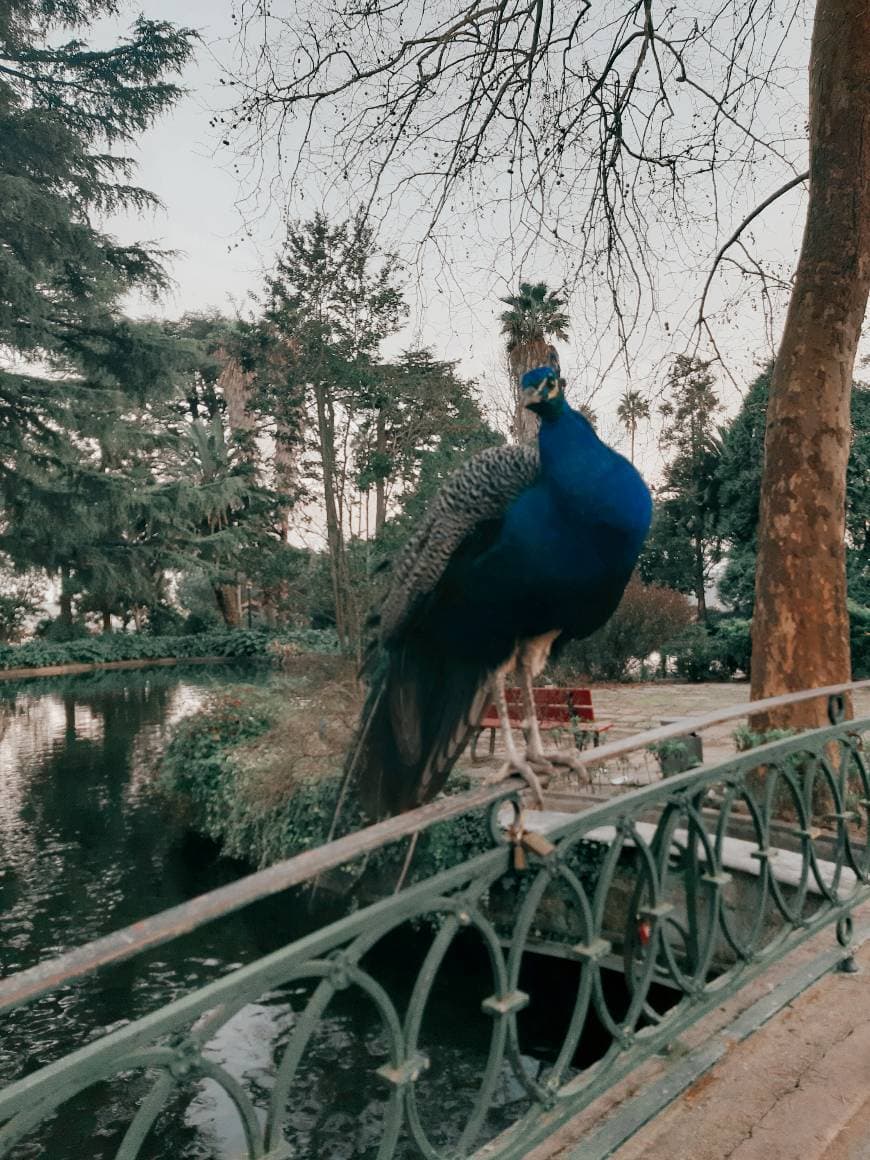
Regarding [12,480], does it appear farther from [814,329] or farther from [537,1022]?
[814,329]

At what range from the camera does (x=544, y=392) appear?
2041 millimetres

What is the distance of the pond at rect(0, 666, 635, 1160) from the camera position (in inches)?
221

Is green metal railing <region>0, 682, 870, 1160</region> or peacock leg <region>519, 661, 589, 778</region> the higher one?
peacock leg <region>519, 661, 589, 778</region>

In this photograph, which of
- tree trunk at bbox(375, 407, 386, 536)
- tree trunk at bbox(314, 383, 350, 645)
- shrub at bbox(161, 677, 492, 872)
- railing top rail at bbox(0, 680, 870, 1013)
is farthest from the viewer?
tree trunk at bbox(375, 407, 386, 536)

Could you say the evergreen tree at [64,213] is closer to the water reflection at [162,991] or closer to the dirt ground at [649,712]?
the water reflection at [162,991]

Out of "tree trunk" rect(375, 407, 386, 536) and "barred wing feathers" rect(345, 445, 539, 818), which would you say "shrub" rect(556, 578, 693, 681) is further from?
"barred wing feathers" rect(345, 445, 539, 818)

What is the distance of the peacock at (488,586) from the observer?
2016 mm

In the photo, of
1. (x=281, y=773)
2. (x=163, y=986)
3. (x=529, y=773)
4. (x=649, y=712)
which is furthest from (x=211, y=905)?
(x=649, y=712)

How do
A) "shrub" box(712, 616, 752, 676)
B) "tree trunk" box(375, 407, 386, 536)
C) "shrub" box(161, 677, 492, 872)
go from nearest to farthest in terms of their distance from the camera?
"shrub" box(161, 677, 492, 872), "tree trunk" box(375, 407, 386, 536), "shrub" box(712, 616, 752, 676)

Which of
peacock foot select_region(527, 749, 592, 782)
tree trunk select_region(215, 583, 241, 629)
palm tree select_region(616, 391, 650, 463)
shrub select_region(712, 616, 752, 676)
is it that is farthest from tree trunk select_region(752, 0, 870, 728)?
tree trunk select_region(215, 583, 241, 629)

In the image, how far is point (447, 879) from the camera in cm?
140

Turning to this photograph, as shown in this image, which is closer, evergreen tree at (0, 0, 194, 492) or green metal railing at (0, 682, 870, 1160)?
green metal railing at (0, 682, 870, 1160)

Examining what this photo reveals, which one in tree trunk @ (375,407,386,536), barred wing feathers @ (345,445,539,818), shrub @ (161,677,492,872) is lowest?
shrub @ (161,677,492,872)

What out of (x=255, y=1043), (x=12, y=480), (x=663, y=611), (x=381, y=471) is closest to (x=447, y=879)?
(x=255, y=1043)
